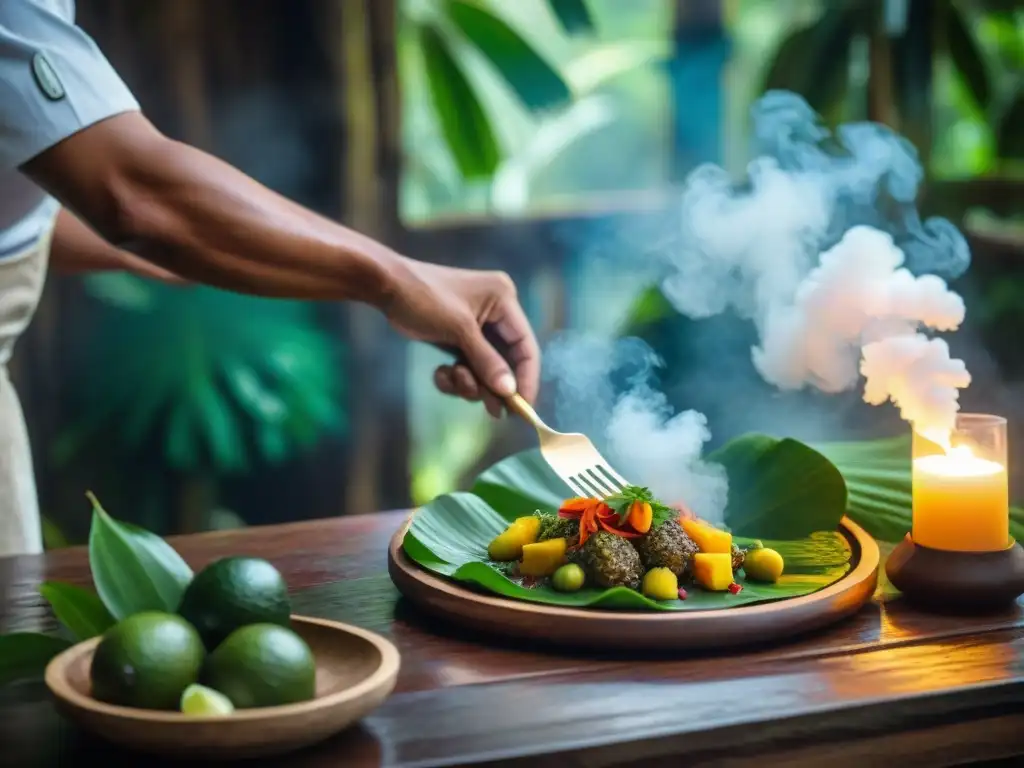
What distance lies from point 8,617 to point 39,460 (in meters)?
1.71

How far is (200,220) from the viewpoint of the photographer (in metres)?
1.69

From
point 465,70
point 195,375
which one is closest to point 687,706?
point 195,375

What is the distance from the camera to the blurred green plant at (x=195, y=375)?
9.85 ft

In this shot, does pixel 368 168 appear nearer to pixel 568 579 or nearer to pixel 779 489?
pixel 779 489

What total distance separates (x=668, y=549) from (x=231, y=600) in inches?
18.9

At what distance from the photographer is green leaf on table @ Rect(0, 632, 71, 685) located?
121cm

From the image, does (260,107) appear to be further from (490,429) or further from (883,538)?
(883,538)

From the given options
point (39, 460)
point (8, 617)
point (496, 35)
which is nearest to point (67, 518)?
point (39, 460)

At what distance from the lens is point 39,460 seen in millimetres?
3037

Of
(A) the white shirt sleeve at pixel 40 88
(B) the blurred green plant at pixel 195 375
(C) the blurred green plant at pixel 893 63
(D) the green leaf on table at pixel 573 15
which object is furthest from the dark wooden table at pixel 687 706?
(C) the blurred green plant at pixel 893 63

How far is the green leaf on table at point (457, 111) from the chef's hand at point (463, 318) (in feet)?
4.66

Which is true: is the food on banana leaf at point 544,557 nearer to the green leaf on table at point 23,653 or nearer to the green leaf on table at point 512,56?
the green leaf on table at point 23,653

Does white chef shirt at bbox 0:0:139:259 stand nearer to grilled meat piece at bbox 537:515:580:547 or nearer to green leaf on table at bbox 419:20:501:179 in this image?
grilled meat piece at bbox 537:515:580:547

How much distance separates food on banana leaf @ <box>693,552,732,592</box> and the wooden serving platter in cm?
7
